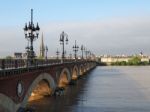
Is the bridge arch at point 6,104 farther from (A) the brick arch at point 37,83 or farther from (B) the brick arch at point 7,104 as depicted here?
(A) the brick arch at point 37,83

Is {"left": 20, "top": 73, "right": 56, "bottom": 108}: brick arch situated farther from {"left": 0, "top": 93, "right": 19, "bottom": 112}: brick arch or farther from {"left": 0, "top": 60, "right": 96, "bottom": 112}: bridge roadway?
{"left": 0, "top": 93, "right": 19, "bottom": 112}: brick arch

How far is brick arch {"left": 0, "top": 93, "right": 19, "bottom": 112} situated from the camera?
24822 mm

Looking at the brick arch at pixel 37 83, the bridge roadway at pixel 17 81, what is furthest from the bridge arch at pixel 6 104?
the brick arch at pixel 37 83

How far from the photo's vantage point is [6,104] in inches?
1001

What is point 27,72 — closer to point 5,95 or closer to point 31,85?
point 31,85

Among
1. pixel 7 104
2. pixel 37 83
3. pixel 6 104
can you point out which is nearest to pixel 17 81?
pixel 7 104

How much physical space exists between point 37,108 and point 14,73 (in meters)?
10.1

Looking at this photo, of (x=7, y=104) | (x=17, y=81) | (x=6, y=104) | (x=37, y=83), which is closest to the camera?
(x=6, y=104)

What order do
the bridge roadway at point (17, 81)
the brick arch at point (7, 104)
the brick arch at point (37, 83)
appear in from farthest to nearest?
the brick arch at point (37, 83) < the bridge roadway at point (17, 81) < the brick arch at point (7, 104)

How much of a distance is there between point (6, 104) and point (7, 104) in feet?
0.68

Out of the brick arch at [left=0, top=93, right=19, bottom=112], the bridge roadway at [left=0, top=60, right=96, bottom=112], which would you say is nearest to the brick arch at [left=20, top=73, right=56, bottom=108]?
the bridge roadway at [left=0, top=60, right=96, bottom=112]

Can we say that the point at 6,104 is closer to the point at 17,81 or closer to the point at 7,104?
the point at 7,104

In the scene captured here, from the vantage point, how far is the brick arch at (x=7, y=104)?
24.8 meters

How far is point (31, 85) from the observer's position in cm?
3406
